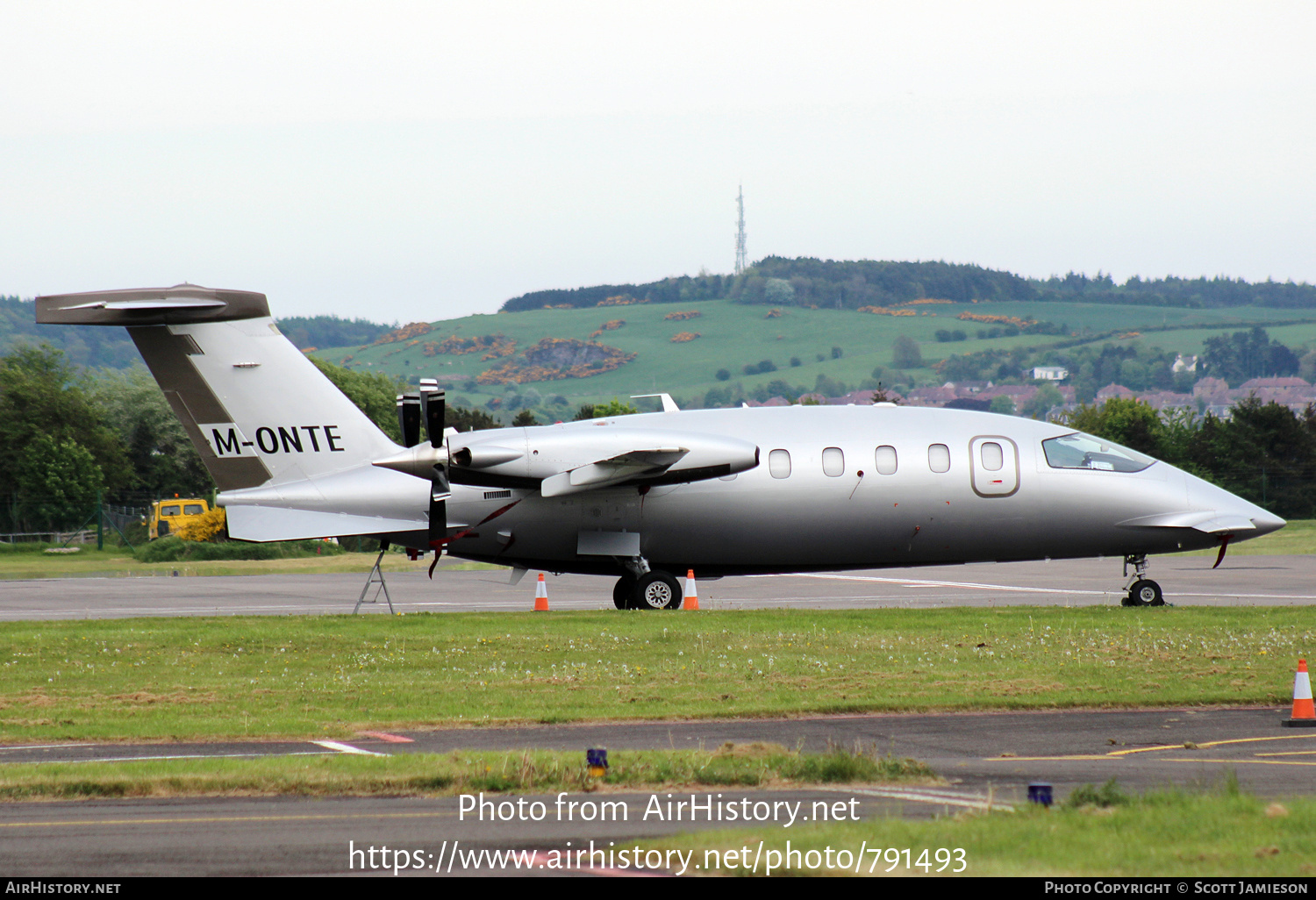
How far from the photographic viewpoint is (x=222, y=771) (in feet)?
36.1

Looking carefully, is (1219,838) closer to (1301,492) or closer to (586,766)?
(586,766)

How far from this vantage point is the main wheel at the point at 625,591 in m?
25.5

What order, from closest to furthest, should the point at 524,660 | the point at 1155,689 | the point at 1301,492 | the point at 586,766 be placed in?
the point at 586,766, the point at 1155,689, the point at 524,660, the point at 1301,492

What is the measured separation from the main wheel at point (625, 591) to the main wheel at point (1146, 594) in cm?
967

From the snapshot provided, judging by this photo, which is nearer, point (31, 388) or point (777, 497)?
point (777, 497)

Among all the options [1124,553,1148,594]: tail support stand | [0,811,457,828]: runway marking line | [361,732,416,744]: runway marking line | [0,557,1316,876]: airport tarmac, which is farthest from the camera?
[1124,553,1148,594]: tail support stand

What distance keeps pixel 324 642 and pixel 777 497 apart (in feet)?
30.0

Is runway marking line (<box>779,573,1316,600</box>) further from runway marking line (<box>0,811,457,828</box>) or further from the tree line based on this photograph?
the tree line

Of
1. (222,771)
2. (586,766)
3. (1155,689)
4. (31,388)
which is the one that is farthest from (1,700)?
(31,388)

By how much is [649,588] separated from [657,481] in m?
2.26

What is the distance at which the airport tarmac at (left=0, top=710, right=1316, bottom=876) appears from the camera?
8.31 m

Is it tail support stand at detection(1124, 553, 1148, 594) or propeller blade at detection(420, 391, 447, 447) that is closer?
propeller blade at detection(420, 391, 447, 447)

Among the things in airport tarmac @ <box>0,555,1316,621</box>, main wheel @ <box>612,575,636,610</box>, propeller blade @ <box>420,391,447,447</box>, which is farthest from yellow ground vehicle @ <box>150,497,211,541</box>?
propeller blade @ <box>420,391,447,447</box>

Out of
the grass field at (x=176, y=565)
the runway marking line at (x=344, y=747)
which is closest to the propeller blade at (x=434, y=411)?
the runway marking line at (x=344, y=747)
